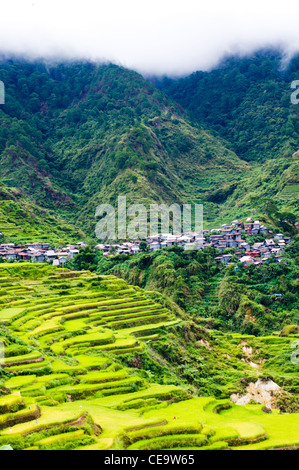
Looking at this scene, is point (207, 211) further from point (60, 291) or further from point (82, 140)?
point (60, 291)

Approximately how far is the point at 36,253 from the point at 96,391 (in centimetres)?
2873

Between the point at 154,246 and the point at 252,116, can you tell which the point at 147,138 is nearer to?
the point at 252,116

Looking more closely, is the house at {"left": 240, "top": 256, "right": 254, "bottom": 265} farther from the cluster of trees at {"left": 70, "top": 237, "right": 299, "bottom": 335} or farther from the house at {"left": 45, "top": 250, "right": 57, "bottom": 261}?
the house at {"left": 45, "top": 250, "right": 57, "bottom": 261}

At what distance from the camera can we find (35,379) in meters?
17.8

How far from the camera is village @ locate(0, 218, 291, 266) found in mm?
45356

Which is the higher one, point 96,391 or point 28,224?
point 28,224

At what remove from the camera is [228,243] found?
49.8 metres

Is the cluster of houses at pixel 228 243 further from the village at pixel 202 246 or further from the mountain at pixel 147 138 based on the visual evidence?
the mountain at pixel 147 138

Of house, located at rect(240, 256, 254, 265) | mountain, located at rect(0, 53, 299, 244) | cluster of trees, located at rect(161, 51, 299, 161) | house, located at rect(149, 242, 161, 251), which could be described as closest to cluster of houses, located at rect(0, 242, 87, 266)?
house, located at rect(149, 242, 161, 251)

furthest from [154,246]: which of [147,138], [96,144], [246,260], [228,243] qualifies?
[96,144]

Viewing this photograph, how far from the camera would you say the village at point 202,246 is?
45356 millimetres

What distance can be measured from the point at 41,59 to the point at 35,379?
90894 millimetres

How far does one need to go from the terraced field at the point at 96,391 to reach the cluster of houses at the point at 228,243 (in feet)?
52.2
